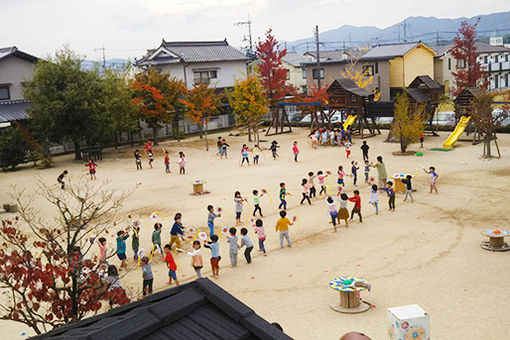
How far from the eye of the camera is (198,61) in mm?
45219

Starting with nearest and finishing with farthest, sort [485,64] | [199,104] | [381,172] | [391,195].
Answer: [391,195] → [381,172] → [199,104] → [485,64]

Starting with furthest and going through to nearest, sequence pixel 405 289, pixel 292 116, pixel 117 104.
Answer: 1. pixel 292 116
2. pixel 117 104
3. pixel 405 289

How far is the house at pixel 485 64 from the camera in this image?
1992 inches

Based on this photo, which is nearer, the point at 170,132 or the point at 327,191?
the point at 327,191

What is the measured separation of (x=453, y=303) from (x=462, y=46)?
112 feet

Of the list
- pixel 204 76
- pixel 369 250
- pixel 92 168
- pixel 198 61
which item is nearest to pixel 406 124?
pixel 369 250

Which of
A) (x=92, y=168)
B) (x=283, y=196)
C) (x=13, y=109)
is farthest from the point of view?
(x=13, y=109)

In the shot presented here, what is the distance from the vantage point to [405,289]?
11.9m

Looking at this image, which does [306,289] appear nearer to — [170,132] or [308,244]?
[308,244]

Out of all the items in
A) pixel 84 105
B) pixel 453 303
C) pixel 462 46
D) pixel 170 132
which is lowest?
pixel 453 303

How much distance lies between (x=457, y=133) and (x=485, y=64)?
30.2 meters

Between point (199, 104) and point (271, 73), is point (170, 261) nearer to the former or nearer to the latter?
point (199, 104)

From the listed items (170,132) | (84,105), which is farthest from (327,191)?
(170,132)

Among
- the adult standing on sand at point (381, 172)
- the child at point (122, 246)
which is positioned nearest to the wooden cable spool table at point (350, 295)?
the child at point (122, 246)
